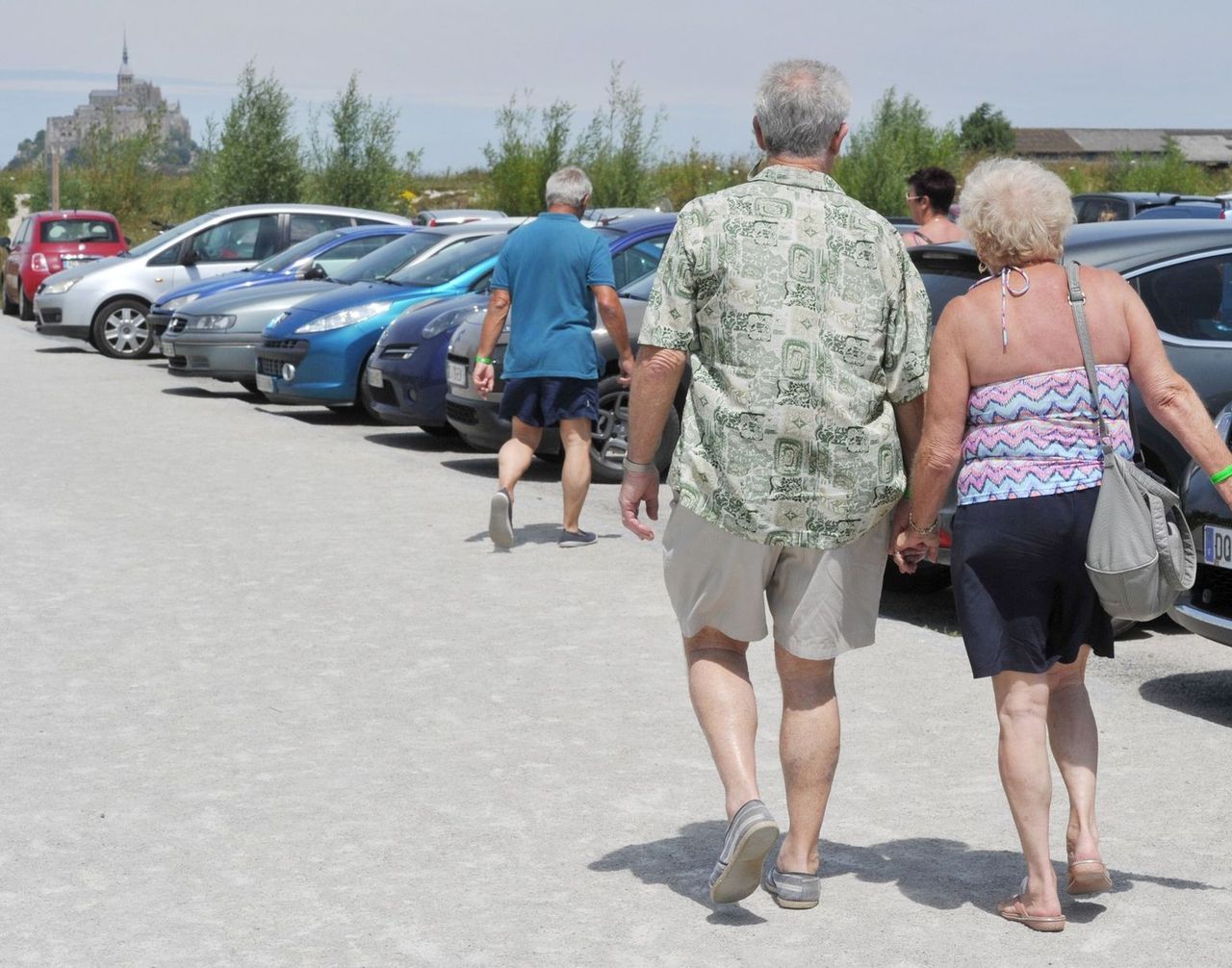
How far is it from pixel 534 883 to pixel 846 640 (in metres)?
0.95

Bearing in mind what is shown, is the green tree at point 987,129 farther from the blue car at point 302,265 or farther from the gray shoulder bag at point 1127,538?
the gray shoulder bag at point 1127,538

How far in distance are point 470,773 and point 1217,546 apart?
103 inches

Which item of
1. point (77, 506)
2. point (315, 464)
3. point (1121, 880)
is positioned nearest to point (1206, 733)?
point (1121, 880)

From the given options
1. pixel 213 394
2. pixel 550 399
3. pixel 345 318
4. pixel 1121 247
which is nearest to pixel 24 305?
pixel 213 394

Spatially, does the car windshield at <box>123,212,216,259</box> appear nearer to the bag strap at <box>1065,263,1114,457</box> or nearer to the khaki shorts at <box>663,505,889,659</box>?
the khaki shorts at <box>663,505,889,659</box>

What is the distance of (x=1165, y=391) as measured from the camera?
12.9ft

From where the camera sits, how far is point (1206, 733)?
564cm

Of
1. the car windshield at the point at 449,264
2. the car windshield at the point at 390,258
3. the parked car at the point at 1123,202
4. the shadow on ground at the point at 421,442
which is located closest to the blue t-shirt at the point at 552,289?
the shadow on ground at the point at 421,442

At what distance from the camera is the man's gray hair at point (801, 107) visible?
157 inches

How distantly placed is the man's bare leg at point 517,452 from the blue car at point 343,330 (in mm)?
5516

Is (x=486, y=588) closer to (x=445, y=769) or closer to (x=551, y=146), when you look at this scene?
(x=445, y=769)

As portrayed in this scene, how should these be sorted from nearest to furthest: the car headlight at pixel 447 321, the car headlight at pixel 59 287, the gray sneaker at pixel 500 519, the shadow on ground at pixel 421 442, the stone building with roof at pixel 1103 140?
1. the gray sneaker at pixel 500 519
2. the car headlight at pixel 447 321
3. the shadow on ground at pixel 421 442
4. the car headlight at pixel 59 287
5. the stone building with roof at pixel 1103 140

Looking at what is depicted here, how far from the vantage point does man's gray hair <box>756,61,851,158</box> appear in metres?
3.98

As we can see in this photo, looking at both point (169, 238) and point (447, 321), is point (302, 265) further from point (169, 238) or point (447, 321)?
point (447, 321)
